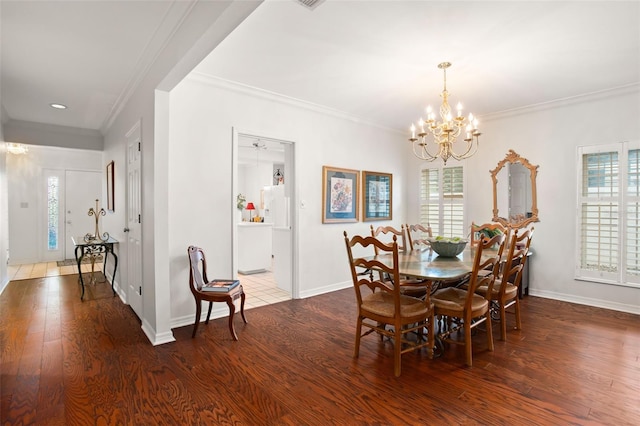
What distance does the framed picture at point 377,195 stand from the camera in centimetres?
521

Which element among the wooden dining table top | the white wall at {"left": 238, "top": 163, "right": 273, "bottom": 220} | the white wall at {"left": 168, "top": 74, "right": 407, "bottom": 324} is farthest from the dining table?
the white wall at {"left": 238, "top": 163, "right": 273, "bottom": 220}

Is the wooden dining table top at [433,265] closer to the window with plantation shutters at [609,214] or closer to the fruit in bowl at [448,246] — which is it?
the fruit in bowl at [448,246]

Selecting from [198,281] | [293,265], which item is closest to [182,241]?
[198,281]

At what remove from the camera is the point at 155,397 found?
6.90ft

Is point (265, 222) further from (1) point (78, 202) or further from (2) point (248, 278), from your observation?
(1) point (78, 202)

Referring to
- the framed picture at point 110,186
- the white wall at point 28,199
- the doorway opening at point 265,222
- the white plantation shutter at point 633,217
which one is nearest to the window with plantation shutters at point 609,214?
the white plantation shutter at point 633,217

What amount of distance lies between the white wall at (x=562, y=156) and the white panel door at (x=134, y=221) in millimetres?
4699

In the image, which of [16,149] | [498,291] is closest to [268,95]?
[498,291]

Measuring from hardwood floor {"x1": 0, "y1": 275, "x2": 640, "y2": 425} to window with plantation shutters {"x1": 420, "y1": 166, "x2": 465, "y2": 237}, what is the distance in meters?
2.03

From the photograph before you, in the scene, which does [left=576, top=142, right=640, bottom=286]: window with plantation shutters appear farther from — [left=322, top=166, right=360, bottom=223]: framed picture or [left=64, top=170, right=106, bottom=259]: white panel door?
[left=64, top=170, right=106, bottom=259]: white panel door

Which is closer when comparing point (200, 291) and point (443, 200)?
point (200, 291)

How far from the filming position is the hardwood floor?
6.36 feet

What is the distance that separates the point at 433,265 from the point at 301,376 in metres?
1.36

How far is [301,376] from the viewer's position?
7.77ft
